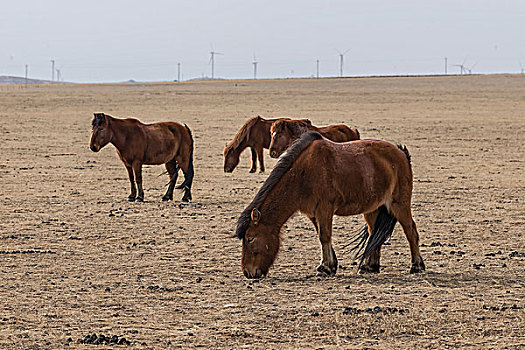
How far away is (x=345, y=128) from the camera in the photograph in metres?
15.7

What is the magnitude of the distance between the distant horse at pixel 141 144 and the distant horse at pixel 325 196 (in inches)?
270

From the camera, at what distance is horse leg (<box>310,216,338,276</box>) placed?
8.73 metres

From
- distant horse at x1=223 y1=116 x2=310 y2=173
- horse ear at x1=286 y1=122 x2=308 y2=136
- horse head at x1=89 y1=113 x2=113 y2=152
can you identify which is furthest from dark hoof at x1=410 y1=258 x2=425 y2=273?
distant horse at x1=223 y1=116 x2=310 y2=173

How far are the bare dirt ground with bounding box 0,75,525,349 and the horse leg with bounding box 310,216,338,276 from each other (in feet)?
0.50

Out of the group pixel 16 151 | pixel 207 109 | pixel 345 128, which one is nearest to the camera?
pixel 345 128

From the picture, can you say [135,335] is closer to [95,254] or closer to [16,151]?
[95,254]

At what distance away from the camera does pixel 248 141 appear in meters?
20.3

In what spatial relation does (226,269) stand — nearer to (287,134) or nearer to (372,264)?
(372,264)

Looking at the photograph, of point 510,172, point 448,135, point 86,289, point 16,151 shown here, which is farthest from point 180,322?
point 448,135

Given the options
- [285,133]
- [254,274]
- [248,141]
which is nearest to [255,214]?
[254,274]

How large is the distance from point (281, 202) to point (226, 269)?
128 centimetres

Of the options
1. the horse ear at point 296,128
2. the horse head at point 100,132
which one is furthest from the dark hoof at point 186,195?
the horse ear at point 296,128

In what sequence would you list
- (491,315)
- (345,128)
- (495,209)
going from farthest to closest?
(345,128) < (495,209) < (491,315)

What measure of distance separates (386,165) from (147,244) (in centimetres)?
375
